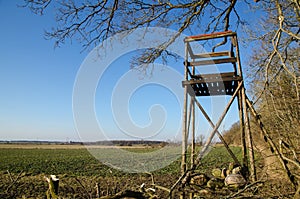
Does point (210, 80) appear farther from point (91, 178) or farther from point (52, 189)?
point (52, 189)

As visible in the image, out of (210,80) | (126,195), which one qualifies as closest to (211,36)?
(210,80)

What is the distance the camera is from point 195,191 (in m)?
1.80

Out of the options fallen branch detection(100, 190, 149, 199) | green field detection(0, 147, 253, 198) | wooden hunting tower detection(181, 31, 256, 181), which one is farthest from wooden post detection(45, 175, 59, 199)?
wooden hunting tower detection(181, 31, 256, 181)

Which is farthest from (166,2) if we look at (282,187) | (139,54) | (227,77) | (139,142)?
(282,187)

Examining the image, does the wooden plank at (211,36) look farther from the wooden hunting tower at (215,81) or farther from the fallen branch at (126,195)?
the fallen branch at (126,195)

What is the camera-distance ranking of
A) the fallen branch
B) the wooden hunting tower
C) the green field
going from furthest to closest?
1. the wooden hunting tower
2. the green field
3. the fallen branch

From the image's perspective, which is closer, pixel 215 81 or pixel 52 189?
pixel 52 189

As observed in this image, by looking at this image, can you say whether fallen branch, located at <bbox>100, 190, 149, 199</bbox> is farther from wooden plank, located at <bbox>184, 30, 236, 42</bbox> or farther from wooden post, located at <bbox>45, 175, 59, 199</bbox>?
wooden plank, located at <bbox>184, 30, 236, 42</bbox>

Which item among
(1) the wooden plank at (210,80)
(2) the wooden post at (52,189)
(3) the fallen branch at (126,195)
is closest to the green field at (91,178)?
(2) the wooden post at (52,189)

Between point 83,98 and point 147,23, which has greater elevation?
point 147,23

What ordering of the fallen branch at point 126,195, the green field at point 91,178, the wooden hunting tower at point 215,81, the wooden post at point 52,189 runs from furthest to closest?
the wooden hunting tower at point 215,81, the green field at point 91,178, the wooden post at point 52,189, the fallen branch at point 126,195

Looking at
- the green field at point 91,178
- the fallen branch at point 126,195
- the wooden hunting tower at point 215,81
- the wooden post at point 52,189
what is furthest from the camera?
the wooden hunting tower at point 215,81

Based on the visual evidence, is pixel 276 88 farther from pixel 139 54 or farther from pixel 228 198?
pixel 139 54

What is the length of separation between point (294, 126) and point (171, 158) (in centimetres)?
163
